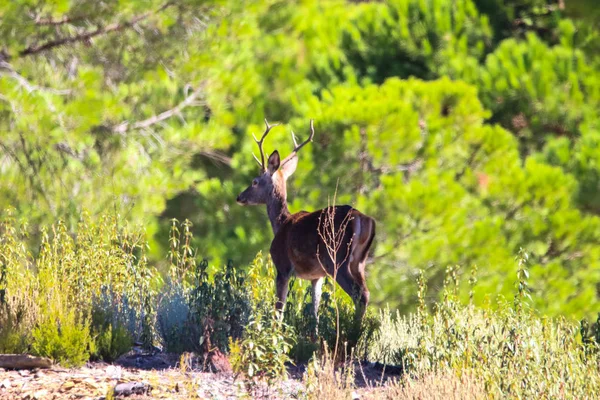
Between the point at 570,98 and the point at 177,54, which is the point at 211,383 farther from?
the point at 570,98

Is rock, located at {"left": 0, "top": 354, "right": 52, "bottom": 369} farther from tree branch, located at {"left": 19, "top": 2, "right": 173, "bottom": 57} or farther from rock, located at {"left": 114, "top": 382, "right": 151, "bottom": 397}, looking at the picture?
tree branch, located at {"left": 19, "top": 2, "right": 173, "bottom": 57}

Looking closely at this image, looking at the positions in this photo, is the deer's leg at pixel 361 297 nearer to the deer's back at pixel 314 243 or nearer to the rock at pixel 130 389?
the deer's back at pixel 314 243

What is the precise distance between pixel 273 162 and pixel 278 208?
0.39m

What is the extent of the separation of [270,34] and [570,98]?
4930 mm

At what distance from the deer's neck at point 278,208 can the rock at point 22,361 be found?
10.3 feet

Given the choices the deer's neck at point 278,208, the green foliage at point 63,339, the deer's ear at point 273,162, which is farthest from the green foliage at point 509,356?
→ the deer's ear at point 273,162

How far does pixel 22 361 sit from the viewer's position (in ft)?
19.1

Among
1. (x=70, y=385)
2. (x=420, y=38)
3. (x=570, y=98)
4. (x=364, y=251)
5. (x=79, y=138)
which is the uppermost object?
(x=420, y=38)

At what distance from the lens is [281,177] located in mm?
8836

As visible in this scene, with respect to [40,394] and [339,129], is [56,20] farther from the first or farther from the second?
[40,394]

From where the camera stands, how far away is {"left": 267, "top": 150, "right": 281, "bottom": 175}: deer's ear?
8.58m

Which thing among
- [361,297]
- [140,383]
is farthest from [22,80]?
[140,383]

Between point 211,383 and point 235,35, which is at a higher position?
point 235,35

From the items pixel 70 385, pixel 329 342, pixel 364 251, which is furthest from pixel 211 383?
pixel 364 251
